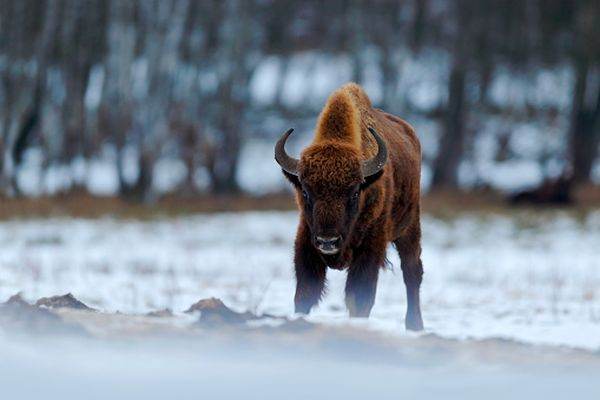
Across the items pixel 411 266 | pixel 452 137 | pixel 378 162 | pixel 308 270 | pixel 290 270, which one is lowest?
pixel 290 270

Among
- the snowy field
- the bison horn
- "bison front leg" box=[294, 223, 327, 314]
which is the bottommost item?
the snowy field

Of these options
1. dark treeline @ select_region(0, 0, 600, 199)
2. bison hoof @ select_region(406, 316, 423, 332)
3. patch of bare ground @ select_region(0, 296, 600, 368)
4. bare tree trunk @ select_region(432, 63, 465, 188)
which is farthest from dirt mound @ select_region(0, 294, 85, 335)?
bare tree trunk @ select_region(432, 63, 465, 188)

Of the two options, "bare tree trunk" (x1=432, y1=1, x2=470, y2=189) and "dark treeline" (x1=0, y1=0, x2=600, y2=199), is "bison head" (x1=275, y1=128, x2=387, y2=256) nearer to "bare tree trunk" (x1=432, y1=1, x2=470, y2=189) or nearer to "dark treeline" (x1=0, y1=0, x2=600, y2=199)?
"dark treeline" (x1=0, y1=0, x2=600, y2=199)

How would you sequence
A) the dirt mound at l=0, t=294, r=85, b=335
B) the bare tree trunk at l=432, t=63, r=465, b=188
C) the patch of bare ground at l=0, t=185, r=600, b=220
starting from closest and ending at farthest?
the dirt mound at l=0, t=294, r=85, b=335 → the patch of bare ground at l=0, t=185, r=600, b=220 → the bare tree trunk at l=432, t=63, r=465, b=188

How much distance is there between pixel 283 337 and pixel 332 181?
4.34 feet

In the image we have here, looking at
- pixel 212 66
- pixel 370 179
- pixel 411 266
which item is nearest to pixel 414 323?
pixel 411 266

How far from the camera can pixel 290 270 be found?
15.4 meters

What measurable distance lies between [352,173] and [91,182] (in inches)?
978

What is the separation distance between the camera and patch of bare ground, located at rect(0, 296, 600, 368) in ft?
A: 22.1

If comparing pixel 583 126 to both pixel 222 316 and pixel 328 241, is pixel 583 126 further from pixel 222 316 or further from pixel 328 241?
pixel 222 316

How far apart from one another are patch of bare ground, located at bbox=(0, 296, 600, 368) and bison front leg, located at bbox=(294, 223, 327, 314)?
653 millimetres

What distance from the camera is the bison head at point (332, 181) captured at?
7.83m

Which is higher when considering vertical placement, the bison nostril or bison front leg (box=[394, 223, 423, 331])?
the bison nostril

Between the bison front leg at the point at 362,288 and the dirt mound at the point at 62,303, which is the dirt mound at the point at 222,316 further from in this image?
the dirt mound at the point at 62,303
